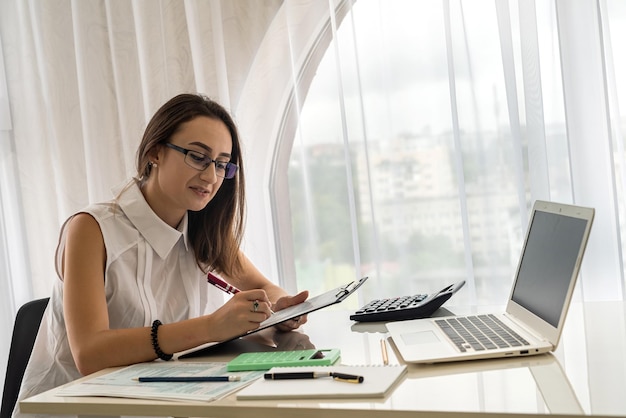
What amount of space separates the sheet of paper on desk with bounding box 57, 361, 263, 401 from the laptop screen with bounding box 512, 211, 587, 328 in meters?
0.50

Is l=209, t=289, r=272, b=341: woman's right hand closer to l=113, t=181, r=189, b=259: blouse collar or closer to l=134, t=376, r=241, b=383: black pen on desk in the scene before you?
l=134, t=376, r=241, b=383: black pen on desk

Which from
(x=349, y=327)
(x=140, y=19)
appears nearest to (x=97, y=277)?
(x=349, y=327)

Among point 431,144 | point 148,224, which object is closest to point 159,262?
point 148,224

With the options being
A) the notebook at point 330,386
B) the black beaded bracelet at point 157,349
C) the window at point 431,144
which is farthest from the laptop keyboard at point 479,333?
the window at point 431,144

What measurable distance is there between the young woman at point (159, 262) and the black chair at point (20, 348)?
8 cm

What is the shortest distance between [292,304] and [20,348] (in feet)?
2.31

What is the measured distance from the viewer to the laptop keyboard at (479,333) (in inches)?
44.9

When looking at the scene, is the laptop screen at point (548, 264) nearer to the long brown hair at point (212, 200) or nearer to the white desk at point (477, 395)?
the white desk at point (477, 395)

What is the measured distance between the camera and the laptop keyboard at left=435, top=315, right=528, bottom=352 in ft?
3.74

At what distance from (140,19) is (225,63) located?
15.2 inches

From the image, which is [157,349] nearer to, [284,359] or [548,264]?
[284,359]

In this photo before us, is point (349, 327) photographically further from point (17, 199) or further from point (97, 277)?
point (17, 199)

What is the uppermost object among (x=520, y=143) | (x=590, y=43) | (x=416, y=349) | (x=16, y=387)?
(x=590, y=43)

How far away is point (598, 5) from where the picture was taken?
209 cm
